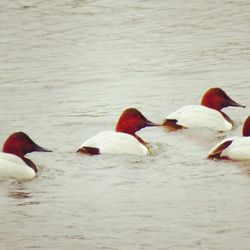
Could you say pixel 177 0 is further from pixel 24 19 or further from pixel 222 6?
pixel 24 19

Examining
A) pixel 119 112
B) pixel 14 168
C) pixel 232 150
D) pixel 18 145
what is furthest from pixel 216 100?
pixel 14 168

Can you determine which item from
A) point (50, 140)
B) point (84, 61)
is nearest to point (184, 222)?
point (50, 140)

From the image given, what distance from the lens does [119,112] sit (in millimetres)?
15992

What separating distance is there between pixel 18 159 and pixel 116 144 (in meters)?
1.11

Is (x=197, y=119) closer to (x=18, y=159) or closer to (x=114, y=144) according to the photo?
(x=114, y=144)

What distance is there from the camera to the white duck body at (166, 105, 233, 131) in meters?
14.3

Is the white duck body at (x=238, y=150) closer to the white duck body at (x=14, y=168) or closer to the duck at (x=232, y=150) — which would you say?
the duck at (x=232, y=150)

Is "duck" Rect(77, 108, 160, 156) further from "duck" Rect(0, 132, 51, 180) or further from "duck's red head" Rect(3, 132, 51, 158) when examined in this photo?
"duck's red head" Rect(3, 132, 51, 158)

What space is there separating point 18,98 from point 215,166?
524 cm

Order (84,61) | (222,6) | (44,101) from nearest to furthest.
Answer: (44,101) < (84,61) < (222,6)

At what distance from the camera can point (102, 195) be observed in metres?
11.7

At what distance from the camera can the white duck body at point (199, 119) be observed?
14336 mm

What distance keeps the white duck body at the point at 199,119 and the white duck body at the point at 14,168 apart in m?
2.42

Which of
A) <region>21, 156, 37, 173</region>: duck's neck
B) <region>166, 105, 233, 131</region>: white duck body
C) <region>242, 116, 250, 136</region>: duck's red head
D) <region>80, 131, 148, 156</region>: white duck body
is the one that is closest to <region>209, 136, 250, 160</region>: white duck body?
<region>242, 116, 250, 136</region>: duck's red head
